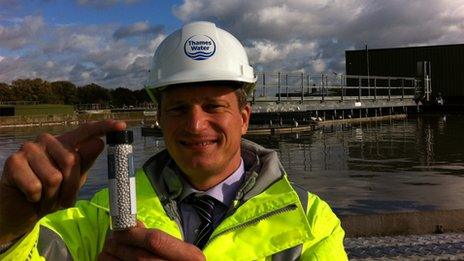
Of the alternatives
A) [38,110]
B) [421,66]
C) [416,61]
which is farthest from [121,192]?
[38,110]

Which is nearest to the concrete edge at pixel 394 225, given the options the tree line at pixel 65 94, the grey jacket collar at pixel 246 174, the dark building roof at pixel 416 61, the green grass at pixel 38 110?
the grey jacket collar at pixel 246 174

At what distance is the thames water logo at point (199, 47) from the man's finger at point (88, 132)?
802mm

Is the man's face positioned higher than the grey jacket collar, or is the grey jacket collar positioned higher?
the man's face

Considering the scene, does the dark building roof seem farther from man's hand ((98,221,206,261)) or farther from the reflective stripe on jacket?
man's hand ((98,221,206,261))

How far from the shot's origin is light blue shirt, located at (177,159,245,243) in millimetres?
2141

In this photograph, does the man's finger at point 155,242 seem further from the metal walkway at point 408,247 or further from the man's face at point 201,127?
the metal walkway at point 408,247

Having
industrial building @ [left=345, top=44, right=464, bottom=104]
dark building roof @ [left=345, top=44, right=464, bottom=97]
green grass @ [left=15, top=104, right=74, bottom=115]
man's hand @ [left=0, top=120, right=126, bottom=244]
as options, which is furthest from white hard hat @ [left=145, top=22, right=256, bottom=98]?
green grass @ [left=15, top=104, right=74, bottom=115]

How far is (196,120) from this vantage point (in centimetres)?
206

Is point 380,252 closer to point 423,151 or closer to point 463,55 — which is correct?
point 423,151

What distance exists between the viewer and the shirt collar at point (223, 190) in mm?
2246

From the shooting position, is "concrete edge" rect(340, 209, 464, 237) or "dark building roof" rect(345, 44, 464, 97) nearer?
"concrete edge" rect(340, 209, 464, 237)

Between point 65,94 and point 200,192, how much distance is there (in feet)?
366

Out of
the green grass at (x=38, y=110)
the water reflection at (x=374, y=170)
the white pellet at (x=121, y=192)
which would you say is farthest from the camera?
the green grass at (x=38, y=110)

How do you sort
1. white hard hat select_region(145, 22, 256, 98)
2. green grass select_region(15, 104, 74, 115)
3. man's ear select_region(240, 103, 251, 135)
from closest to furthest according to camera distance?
white hard hat select_region(145, 22, 256, 98), man's ear select_region(240, 103, 251, 135), green grass select_region(15, 104, 74, 115)
